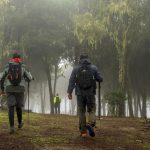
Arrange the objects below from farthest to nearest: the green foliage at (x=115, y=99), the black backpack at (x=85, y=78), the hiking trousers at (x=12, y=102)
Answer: the green foliage at (x=115, y=99)
the hiking trousers at (x=12, y=102)
the black backpack at (x=85, y=78)

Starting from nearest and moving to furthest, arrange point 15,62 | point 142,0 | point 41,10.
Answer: point 15,62
point 142,0
point 41,10

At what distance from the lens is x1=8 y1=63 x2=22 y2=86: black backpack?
404 inches

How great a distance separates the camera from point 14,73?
33.7 feet

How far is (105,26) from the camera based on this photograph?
87.5 feet

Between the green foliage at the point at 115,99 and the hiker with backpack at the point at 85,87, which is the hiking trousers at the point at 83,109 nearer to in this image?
the hiker with backpack at the point at 85,87

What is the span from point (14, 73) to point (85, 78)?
1.97 m

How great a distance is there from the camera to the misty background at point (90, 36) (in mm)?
26188

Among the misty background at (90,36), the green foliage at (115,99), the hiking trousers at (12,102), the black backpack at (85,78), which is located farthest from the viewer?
the misty background at (90,36)

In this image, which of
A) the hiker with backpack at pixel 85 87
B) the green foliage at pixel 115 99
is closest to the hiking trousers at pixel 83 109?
the hiker with backpack at pixel 85 87

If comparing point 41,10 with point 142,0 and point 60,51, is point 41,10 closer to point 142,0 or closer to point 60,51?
point 60,51

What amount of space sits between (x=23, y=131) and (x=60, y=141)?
1991mm

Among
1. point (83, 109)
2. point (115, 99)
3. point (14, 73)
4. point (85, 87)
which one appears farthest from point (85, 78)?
point (115, 99)

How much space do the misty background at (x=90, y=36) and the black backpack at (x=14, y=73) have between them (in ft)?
51.0

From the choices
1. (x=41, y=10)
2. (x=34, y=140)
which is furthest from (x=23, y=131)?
(x=41, y=10)
